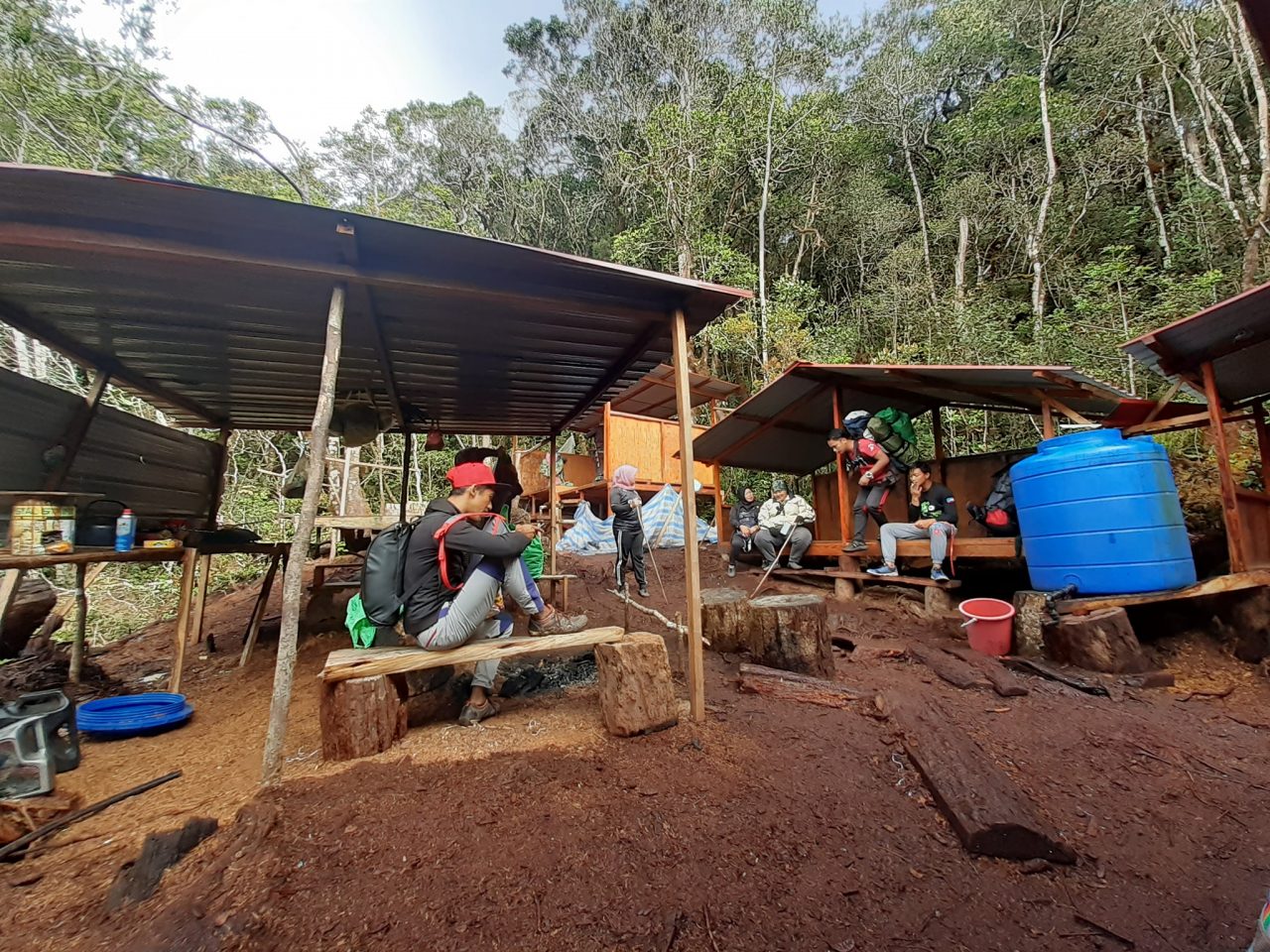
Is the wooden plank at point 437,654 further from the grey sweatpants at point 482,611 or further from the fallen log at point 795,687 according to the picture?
the fallen log at point 795,687

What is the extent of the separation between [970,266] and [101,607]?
22.5 meters

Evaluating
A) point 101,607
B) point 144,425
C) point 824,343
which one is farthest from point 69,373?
point 824,343

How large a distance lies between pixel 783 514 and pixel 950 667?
163 inches

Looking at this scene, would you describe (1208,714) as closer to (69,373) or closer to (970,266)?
(970,266)

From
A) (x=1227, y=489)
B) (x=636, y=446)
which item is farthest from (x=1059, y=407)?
(x=636, y=446)

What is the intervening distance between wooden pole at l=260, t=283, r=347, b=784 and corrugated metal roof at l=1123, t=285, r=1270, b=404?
20.9 feet

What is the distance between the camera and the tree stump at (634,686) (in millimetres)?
3145

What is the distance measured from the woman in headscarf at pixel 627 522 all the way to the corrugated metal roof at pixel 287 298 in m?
2.14

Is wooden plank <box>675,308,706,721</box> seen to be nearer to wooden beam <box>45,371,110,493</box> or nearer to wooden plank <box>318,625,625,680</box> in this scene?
wooden plank <box>318,625,625,680</box>

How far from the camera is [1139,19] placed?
12.2 meters

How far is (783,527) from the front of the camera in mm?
8250

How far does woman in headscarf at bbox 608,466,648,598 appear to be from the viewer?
24.8 feet

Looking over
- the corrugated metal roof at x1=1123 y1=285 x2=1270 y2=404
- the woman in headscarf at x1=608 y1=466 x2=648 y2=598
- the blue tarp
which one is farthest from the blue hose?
the corrugated metal roof at x1=1123 y1=285 x2=1270 y2=404

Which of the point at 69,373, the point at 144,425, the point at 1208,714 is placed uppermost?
the point at 69,373
